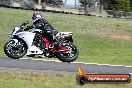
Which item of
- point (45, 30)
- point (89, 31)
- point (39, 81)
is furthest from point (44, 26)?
point (89, 31)

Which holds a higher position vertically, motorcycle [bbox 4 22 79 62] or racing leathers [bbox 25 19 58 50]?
racing leathers [bbox 25 19 58 50]

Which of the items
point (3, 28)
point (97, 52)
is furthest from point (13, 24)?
point (97, 52)

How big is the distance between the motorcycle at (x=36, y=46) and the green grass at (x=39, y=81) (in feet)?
7.19

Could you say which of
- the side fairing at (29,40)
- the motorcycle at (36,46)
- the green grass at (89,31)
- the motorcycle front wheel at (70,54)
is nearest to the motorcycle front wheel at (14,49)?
the motorcycle at (36,46)

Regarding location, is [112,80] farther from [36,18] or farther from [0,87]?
[36,18]

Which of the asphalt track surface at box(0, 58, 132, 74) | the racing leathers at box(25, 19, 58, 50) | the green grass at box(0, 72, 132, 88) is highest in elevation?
the racing leathers at box(25, 19, 58, 50)

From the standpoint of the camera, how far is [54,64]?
15.5 m

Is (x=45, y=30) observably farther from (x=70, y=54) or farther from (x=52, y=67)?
(x=52, y=67)

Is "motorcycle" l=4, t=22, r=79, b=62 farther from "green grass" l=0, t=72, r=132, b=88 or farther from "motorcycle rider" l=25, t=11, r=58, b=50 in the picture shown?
"green grass" l=0, t=72, r=132, b=88

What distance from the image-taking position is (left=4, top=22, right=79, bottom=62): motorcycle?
14953 mm

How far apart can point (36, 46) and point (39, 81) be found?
4050 millimetres

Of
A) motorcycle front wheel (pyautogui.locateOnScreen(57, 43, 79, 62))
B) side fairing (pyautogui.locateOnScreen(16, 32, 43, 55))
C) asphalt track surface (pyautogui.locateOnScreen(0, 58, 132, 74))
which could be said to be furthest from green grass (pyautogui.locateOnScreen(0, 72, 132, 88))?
side fairing (pyautogui.locateOnScreen(16, 32, 43, 55))

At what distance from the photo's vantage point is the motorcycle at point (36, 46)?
49.1 ft

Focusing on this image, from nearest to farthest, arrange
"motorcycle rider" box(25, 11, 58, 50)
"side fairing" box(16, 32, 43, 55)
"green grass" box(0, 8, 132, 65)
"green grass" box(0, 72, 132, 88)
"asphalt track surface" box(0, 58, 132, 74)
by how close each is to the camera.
→ "green grass" box(0, 72, 132, 88) < "asphalt track surface" box(0, 58, 132, 74) < "motorcycle rider" box(25, 11, 58, 50) < "side fairing" box(16, 32, 43, 55) < "green grass" box(0, 8, 132, 65)
